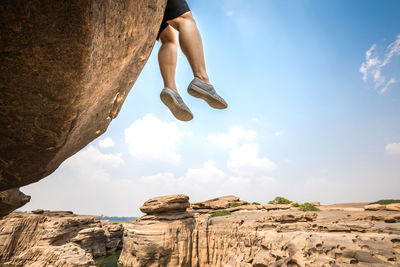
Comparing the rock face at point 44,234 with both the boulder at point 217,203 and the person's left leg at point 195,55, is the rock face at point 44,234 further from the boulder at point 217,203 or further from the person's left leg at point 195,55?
the person's left leg at point 195,55

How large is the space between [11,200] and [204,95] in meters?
3.54

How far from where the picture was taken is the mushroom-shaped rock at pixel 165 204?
Answer: 19.9 metres

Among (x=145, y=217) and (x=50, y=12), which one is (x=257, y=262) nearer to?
(x=50, y=12)

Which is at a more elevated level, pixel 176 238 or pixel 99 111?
pixel 99 111

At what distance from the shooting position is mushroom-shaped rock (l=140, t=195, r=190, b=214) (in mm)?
19884

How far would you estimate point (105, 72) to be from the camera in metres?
1.53

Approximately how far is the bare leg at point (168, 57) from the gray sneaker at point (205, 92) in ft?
0.74

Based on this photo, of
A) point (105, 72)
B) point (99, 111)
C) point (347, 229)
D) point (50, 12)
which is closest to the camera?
point (50, 12)

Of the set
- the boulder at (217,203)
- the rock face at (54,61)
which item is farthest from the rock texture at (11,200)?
the boulder at (217,203)

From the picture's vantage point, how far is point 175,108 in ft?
7.28

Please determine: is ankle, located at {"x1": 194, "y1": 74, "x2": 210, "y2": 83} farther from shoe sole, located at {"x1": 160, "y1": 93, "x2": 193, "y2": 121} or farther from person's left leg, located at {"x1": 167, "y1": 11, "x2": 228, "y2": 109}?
shoe sole, located at {"x1": 160, "y1": 93, "x2": 193, "y2": 121}

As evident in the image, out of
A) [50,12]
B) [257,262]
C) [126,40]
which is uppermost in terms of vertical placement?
[126,40]

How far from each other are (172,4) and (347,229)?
10506 mm

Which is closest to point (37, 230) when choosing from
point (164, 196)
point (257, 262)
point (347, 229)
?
point (164, 196)
